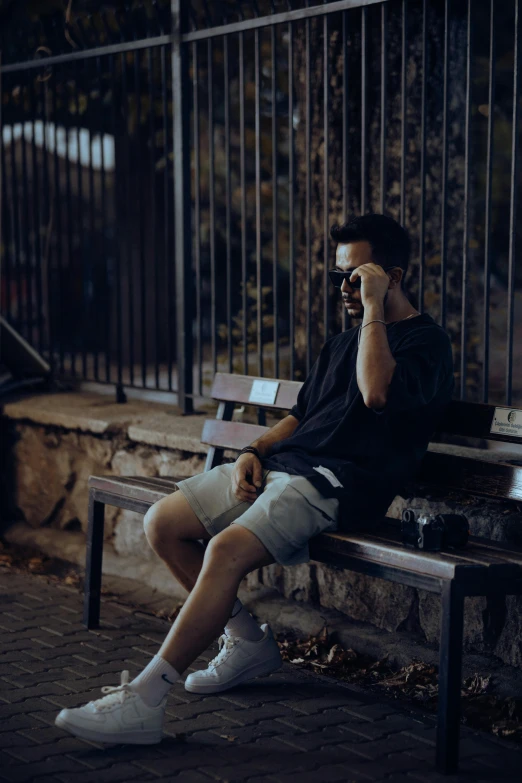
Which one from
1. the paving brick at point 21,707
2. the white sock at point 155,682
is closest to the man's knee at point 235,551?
the white sock at point 155,682

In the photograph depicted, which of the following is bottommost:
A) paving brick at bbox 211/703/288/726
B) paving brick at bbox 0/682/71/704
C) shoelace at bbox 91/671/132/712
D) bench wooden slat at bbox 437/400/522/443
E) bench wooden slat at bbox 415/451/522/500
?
paving brick at bbox 0/682/71/704

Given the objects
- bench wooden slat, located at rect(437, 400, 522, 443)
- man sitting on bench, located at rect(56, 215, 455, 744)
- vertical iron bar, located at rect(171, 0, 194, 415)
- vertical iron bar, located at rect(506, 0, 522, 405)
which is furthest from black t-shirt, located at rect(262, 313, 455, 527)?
vertical iron bar, located at rect(171, 0, 194, 415)

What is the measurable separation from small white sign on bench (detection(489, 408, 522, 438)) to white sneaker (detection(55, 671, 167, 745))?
1421mm

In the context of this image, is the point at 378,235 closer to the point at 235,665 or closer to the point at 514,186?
the point at 514,186

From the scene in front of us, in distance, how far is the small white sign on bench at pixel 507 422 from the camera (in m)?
3.55

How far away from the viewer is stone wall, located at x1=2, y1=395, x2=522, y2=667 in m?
3.85

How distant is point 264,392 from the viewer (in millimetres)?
4438

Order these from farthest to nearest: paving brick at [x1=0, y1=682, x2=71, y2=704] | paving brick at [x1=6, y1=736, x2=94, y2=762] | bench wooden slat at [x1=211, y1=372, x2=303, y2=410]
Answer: bench wooden slat at [x1=211, y1=372, x2=303, y2=410]
paving brick at [x1=0, y1=682, x2=71, y2=704]
paving brick at [x1=6, y1=736, x2=94, y2=762]

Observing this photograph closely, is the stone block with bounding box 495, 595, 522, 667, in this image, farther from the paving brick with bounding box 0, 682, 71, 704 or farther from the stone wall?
the paving brick with bounding box 0, 682, 71, 704

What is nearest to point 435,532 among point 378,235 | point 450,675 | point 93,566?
point 450,675

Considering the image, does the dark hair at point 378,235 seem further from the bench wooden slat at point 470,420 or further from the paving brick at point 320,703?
the paving brick at point 320,703

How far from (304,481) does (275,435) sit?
1.61ft

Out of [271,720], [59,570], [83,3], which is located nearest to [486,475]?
[271,720]

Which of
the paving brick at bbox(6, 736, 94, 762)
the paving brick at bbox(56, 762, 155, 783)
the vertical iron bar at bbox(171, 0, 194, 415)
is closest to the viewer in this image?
the paving brick at bbox(56, 762, 155, 783)
